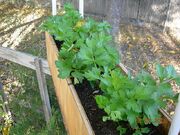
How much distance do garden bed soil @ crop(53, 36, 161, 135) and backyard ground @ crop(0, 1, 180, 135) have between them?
2250 mm

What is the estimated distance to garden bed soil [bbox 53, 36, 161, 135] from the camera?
1105 mm

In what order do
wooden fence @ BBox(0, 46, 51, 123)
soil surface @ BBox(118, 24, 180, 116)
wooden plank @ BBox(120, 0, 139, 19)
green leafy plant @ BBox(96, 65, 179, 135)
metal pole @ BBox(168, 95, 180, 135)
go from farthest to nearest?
wooden plank @ BBox(120, 0, 139, 19)
soil surface @ BBox(118, 24, 180, 116)
wooden fence @ BBox(0, 46, 51, 123)
green leafy plant @ BBox(96, 65, 179, 135)
metal pole @ BBox(168, 95, 180, 135)

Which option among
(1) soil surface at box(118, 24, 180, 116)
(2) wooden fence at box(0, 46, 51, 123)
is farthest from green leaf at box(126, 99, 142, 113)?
(1) soil surface at box(118, 24, 180, 116)

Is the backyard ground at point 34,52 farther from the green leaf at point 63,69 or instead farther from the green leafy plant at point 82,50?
the green leaf at point 63,69

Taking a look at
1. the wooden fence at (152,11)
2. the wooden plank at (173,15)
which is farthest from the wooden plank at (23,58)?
the wooden plank at (173,15)

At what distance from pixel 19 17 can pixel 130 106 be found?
5.89 metres

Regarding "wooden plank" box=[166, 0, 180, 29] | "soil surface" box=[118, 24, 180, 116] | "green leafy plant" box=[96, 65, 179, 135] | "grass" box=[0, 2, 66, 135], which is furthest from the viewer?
"wooden plank" box=[166, 0, 180, 29]

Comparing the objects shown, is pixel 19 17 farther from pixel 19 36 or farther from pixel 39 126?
pixel 39 126

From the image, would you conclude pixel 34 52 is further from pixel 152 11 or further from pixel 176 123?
pixel 176 123

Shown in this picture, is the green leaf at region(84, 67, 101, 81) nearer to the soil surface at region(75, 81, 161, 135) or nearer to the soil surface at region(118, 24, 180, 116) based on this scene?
the soil surface at region(75, 81, 161, 135)

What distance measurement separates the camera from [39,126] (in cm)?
385

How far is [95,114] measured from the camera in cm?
123

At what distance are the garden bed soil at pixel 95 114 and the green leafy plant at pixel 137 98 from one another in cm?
5

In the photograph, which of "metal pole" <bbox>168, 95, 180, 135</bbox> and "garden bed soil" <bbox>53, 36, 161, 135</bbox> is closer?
"metal pole" <bbox>168, 95, 180, 135</bbox>
